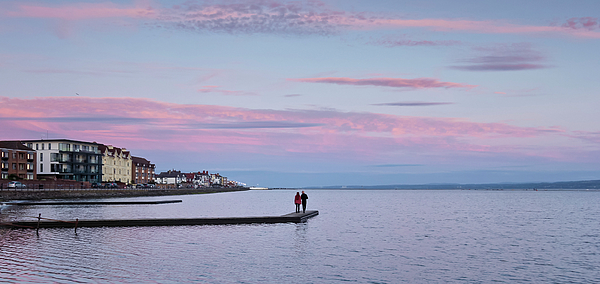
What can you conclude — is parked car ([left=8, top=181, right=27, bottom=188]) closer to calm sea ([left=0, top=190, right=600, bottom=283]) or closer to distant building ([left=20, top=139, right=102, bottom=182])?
distant building ([left=20, top=139, right=102, bottom=182])

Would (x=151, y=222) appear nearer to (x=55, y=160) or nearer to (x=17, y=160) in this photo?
(x=17, y=160)

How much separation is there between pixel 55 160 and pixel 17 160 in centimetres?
1593

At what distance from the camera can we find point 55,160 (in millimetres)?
157125

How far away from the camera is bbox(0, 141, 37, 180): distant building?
5332 inches

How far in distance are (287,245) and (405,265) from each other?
928cm

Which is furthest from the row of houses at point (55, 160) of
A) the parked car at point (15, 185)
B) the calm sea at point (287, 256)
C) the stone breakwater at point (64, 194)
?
the calm sea at point (287, 256)

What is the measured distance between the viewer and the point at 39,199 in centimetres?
10250

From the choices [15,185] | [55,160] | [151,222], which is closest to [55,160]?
[55,160]

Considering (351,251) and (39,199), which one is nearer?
(351,251)

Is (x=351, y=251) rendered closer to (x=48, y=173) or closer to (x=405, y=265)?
(x=405, y=265)

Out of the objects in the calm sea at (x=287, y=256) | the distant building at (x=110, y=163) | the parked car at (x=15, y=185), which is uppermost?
the distant building at (x=110, y=163)

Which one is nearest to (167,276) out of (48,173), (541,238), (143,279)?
(143,279)

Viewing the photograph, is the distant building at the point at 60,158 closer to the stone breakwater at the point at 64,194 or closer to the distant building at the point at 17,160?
the distant building at the point at 17,160

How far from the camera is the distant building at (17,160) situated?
135m
